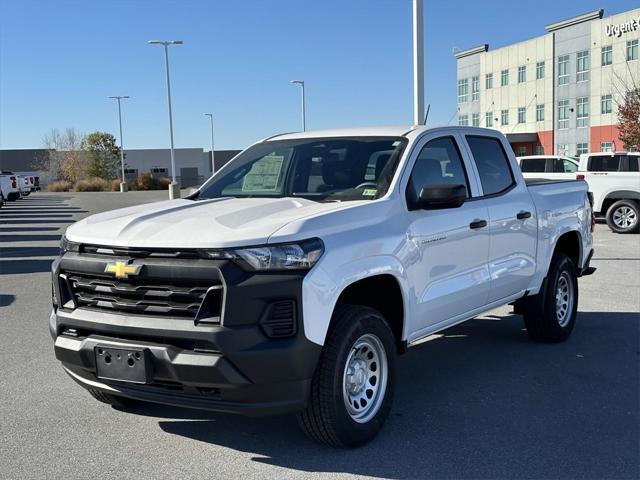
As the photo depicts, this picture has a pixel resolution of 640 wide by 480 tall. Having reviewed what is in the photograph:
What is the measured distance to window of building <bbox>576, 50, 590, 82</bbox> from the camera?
57444 millimetres

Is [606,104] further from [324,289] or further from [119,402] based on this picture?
[324,289]

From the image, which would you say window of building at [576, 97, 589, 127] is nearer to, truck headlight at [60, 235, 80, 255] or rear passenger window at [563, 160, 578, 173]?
rear passenger window at [563, 160, 578, 173]

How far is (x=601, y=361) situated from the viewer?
6.11 m

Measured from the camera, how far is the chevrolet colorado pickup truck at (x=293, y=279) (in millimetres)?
3643

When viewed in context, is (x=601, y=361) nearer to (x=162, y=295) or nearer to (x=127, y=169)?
(x=162, y=295)

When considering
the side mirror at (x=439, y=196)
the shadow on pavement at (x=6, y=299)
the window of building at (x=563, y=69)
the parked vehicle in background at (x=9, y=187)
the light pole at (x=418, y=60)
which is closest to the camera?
the side mirror at (x=439, y=196)

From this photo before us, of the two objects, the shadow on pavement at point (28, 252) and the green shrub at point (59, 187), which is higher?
the shadow on pavement at point (28, 252)

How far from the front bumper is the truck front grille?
54 millimetres

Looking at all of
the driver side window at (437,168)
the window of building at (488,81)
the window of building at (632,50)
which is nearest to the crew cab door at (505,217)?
the driver side window at (437,168)

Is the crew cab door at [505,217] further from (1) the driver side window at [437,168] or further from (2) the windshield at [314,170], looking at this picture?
(2) the windshield at [314,170]

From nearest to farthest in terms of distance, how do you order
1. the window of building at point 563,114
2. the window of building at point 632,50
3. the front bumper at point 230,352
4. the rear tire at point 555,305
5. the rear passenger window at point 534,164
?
1. the front bumper at point 230,352
2. the rear tire at point 555,305
3. the rear passenger window at point 534,164
4. the window of building at point 632,50
5. the window of building at point 563,114

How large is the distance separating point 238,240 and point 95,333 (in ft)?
3.43

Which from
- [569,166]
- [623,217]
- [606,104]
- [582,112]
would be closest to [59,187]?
[582,112]

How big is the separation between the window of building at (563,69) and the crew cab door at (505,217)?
2294 inches
